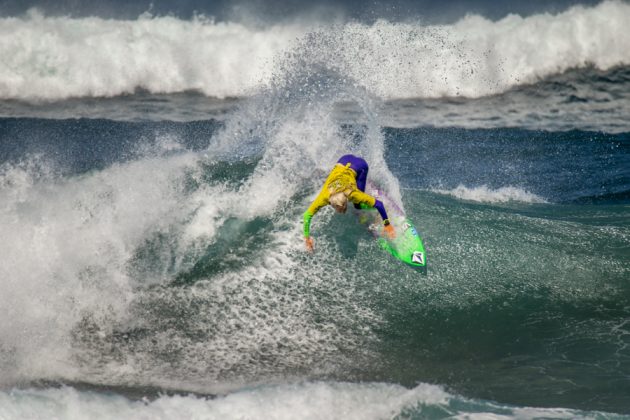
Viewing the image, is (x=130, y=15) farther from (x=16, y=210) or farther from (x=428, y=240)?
(x=428, y=240)

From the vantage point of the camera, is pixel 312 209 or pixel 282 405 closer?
pixel 282 405

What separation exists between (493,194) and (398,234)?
2.67 m

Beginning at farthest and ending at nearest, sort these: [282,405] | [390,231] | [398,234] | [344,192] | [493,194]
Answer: [493,194] → [398,234] → [390,231] → [344,192] → [282,405]

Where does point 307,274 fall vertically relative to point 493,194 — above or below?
below

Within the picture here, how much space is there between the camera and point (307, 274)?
7.84 metres

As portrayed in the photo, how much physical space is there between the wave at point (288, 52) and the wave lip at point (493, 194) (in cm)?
601

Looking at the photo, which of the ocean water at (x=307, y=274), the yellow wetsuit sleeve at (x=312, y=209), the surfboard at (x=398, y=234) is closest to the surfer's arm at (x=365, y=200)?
the yellow wetsuit sleeve at (x=312, y=209)

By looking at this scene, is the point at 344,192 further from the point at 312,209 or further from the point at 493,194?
the point at 493,194

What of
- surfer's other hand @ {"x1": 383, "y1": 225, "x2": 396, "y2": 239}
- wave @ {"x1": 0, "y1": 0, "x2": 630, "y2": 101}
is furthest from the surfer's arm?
wave @ {"x1": 0, "y1": 0, "x2": 630, "y2": 101}

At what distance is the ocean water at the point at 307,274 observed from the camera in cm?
630

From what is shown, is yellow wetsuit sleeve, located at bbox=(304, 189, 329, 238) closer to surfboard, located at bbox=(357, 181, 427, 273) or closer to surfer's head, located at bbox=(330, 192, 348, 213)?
surfer's head, located at bbox=(330, 192, 348, 213)

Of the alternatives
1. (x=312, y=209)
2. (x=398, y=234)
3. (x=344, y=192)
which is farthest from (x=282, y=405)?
(x=398, y=234)

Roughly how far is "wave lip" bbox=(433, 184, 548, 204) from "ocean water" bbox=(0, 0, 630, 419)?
5 cm

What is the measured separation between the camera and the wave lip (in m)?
10.0
